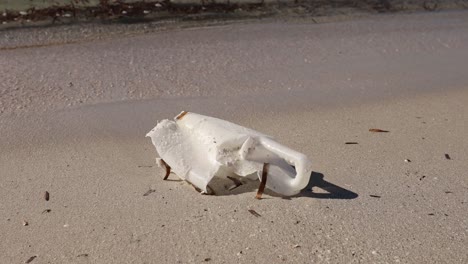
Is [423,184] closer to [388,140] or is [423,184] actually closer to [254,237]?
[388,140]

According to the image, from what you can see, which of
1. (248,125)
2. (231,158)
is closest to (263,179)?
(231,158)

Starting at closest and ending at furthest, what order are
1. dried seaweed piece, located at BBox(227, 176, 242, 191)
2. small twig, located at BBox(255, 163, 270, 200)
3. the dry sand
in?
the dry sand, small twig, located at BBox(255, 163, 270, 200), dried seaweed piece, located at BBox(227, 176, 242, 191)

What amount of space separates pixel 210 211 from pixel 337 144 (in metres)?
0.95

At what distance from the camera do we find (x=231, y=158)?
253 centimetres

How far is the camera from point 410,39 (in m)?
5.69

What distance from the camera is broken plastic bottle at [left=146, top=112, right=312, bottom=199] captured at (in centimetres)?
248

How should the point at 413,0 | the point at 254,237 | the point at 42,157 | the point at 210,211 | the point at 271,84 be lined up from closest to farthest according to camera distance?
the point at 254,237, the point at 210,211, the point at 42,157, the point at 271,84, the point at 413,0

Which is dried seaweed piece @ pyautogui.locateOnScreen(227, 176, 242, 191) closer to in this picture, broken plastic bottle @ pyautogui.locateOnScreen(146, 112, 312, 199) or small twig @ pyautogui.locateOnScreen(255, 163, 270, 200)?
broken plastic bottle @ pyautogui.locateOnScreen(146, 112, 312, 199)

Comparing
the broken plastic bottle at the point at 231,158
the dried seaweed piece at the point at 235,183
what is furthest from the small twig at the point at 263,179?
the dried seaweed piece at the point at 235,183

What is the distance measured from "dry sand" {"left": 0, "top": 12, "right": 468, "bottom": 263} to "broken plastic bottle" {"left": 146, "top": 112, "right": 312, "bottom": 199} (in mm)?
65

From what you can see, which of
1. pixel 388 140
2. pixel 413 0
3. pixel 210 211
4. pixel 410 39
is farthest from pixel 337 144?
pixel 413 0

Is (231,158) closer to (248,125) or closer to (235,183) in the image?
(235,183)

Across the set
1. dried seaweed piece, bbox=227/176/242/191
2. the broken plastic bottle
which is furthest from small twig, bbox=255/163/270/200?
dried seaweed piece, bbox=227/176/242/191

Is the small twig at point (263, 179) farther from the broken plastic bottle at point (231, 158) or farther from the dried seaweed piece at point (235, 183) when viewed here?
the dried seaweed piece at point (235, 183)
